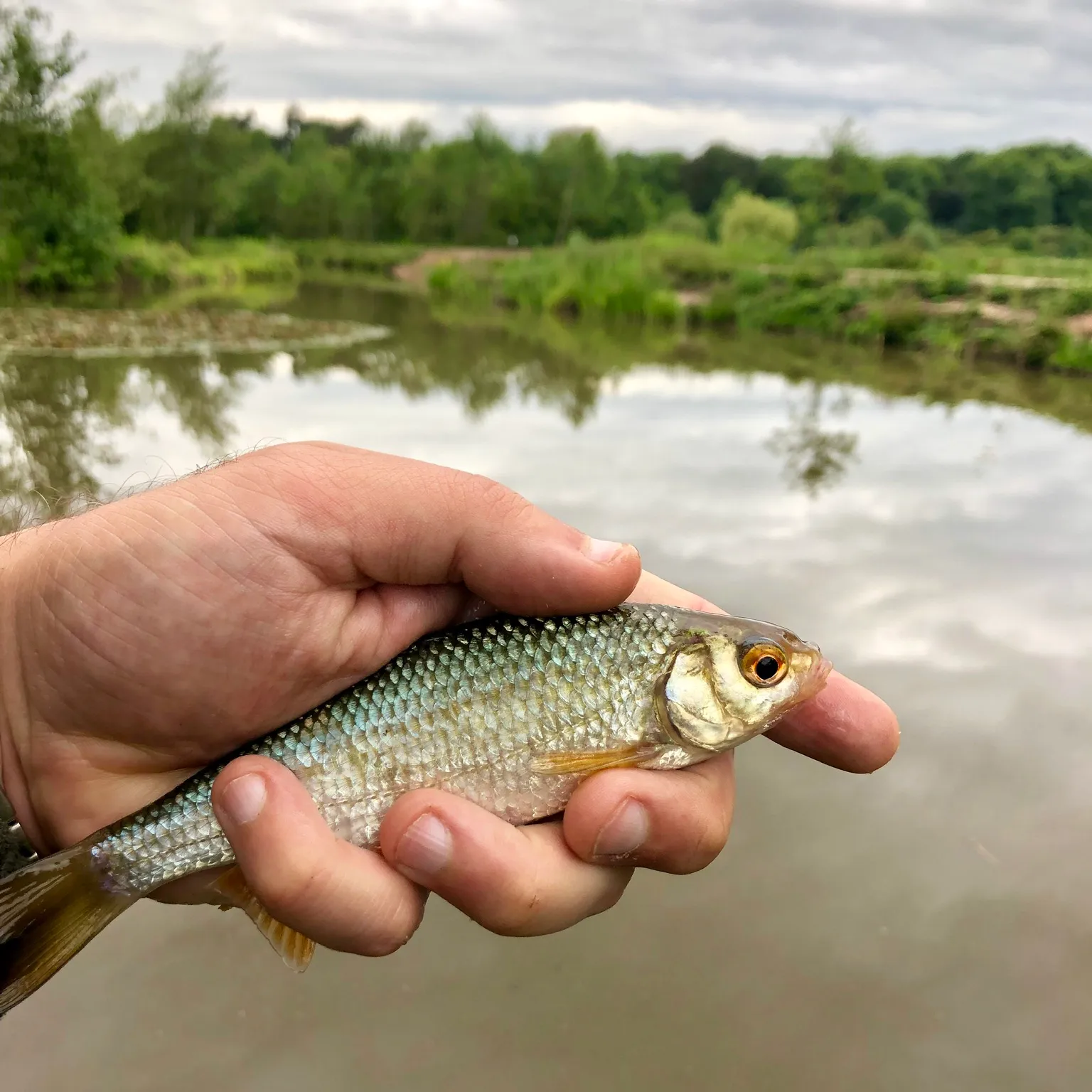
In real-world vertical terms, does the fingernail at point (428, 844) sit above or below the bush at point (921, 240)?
below

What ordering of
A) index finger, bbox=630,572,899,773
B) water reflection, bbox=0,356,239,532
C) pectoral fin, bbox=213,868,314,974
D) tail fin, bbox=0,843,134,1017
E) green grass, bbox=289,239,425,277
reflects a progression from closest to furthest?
tail fin, bbox=0,843,134,1017 < pectoral fin, bbox=213,868,314,974 < index finger, bbox=630,572,899,773 < water reflection, bbox=0,356,239,532 < green grass, bbox=289,239,425,277

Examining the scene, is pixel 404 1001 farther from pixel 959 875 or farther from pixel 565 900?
pixel 959 875

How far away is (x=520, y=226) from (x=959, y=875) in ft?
278

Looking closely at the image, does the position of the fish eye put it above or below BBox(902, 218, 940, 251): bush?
below

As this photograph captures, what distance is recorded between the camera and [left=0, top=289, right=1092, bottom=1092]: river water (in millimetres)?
4023

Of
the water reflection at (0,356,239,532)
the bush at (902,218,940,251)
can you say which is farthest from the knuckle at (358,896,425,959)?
the bush at (902,218,940,251)

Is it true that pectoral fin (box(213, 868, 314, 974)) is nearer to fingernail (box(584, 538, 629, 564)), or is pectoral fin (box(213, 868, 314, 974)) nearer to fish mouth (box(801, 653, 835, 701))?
fingernail (box(584, 538, 629, 564))

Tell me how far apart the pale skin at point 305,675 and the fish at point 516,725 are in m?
0.09

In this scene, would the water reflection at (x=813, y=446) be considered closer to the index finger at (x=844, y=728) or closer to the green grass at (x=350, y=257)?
the index finger at (x=844, y=728)

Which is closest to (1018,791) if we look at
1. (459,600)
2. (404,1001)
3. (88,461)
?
(404,1001)

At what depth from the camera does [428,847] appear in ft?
8.45

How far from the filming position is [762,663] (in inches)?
107

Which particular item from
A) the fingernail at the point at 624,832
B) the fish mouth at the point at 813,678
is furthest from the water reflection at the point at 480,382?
the fish mouth at the point at 813,678

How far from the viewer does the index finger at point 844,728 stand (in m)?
3.03
